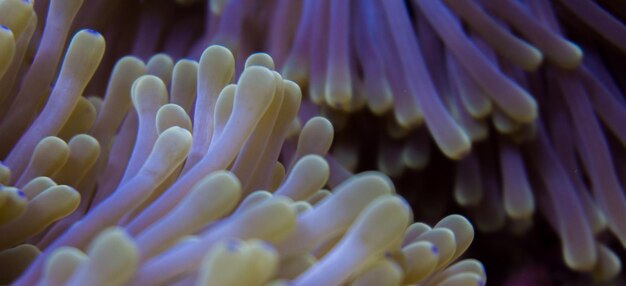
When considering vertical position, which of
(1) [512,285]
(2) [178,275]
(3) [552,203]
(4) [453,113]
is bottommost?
(1) [512,285]

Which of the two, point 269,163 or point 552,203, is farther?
point 552,203

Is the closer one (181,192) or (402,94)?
(181,192)

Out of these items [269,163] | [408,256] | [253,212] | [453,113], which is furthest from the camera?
[453,113]

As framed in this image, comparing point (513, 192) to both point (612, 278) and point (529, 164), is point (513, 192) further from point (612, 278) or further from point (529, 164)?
point (612, 278)

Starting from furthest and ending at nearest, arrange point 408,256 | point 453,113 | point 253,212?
1. point 453,113
2. point 408,256
3. point 253,212

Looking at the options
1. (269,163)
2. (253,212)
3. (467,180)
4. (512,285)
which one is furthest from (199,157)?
(512,285)

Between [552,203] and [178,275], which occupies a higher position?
[178,275]

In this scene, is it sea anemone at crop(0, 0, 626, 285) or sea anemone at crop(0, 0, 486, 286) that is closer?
sea anemone at crop(0, 0, 486, 286)

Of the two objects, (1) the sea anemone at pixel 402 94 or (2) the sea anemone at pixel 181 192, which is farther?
(1) the sea anemone at pixel 402 94

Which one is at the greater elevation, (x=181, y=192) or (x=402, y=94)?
(x=181, y=192)

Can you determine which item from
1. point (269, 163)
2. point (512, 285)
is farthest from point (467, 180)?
point (269, 163)
